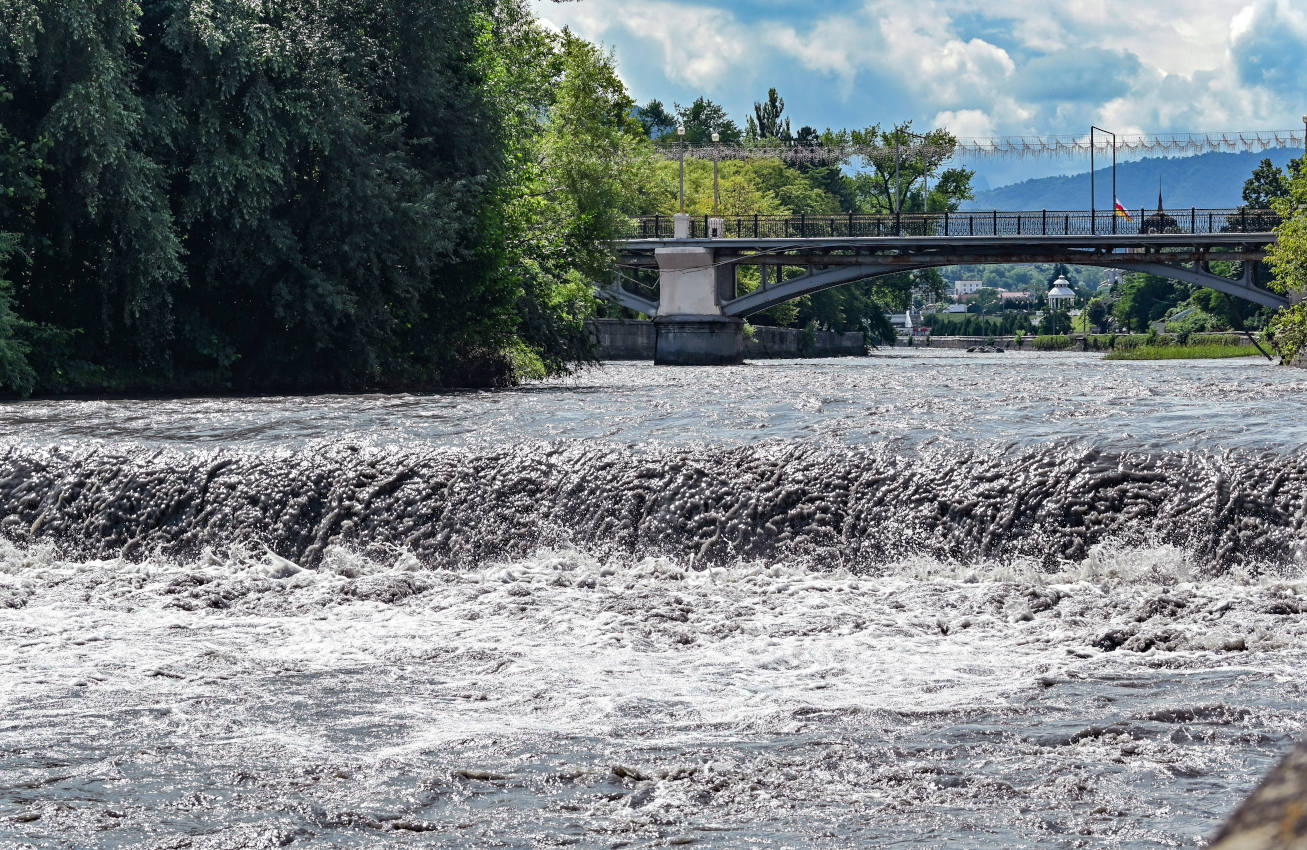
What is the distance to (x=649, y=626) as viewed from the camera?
935cm

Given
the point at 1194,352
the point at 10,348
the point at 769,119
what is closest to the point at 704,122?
the point at 769,119

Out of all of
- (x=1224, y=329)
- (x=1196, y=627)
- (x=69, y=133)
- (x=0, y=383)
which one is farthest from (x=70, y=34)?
(x=1224, y=329)

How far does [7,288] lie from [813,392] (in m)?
13.1

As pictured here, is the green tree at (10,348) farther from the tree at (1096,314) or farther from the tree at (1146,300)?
the tree at (1096,314)

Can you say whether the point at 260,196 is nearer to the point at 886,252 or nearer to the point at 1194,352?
the point at 886,252

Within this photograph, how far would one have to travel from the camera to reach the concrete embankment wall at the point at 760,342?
67.3m

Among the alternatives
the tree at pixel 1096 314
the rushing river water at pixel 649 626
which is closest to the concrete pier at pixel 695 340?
the rushing river water at pixel 649 626

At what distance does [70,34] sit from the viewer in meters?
21.5

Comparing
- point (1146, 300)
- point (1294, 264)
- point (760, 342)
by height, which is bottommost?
point (760, 342)

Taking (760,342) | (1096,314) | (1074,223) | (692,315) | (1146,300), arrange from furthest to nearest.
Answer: (1096,314), (1146,300), (760,342), (692,315), (1074,223)

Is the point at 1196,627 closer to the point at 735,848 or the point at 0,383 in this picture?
the point at 735,848

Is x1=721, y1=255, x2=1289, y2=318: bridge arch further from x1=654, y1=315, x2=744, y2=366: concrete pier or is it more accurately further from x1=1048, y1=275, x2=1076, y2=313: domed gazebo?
x1=1048, y1=275, x2=1076, y2=313: domed gazebo

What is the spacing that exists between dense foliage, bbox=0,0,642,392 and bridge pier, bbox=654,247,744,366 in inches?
1280

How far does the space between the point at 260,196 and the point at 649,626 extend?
1610 centimetres
